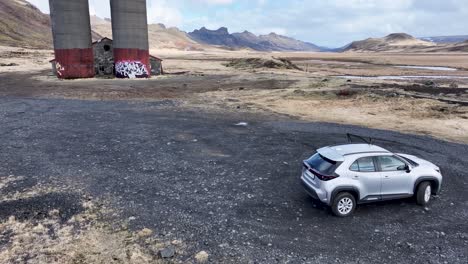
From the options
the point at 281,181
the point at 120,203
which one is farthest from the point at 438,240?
the point at 120,203

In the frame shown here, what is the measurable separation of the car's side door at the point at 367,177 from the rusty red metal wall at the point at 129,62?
39533 mm

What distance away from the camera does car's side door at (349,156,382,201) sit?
11336 millimetres

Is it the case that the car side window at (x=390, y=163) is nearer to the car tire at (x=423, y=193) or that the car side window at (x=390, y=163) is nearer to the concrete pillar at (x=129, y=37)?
the car tire at (x=423, y=193)

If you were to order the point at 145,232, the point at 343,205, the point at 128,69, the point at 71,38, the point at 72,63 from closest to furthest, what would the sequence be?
the point at 145,232 < the point at 343,205 < the point at 71,38 < the point at 72,63 < the point at 128,69

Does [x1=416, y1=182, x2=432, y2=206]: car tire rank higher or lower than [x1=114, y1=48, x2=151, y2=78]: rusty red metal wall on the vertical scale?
lower

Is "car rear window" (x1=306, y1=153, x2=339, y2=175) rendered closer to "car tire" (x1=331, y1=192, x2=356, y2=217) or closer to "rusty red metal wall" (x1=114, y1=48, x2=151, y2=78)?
"car tire" (x1=331, y1=192, x2=356, y2=217)

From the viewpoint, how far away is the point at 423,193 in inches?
472

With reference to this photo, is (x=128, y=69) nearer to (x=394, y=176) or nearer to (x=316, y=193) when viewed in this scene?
(x=316, y=193)

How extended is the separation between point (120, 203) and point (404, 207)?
9.34 meters

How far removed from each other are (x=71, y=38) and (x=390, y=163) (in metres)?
41.9

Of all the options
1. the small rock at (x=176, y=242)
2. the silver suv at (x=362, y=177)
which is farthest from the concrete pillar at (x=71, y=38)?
the small rock at (x=176, y=242)

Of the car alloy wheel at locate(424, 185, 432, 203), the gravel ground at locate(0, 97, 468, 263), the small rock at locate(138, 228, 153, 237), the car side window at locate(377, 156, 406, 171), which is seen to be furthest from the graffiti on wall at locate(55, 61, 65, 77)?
the car alloy wheel at locate(424, 185, 432, 203)

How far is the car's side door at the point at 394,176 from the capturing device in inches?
458

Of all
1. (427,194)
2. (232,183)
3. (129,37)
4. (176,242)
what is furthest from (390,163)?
(129,37)
